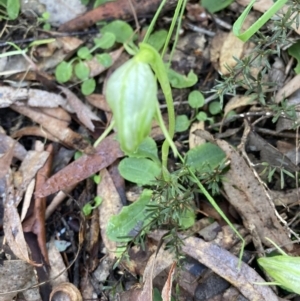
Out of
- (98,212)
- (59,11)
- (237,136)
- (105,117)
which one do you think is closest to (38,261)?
(98,212)

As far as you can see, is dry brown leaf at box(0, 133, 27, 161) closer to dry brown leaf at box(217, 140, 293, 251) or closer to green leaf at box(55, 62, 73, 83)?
green leaf at box(55, 62, 73, 83)

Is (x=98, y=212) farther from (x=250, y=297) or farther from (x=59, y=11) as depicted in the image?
(x=59, y=11)

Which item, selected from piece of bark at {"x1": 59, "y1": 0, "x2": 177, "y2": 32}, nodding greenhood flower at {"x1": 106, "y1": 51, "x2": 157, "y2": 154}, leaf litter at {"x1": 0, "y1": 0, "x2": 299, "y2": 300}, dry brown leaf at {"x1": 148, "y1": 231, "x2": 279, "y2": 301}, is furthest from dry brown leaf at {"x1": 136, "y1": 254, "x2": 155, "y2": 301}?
piece of bark at {"x1": 59, "y1": 0, "x2": 177, "y2": 32}

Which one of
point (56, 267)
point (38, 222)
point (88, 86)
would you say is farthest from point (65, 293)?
point (88, 86)

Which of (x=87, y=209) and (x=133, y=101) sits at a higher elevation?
(x=133, y=101)

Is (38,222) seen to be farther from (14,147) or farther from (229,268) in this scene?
(229,268)

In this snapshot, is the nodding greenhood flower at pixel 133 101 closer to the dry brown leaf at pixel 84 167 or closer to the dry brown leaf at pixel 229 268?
the dry brown leaf at pixel 229 268

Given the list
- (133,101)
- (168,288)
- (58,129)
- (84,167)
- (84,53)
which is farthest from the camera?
(84,53)
